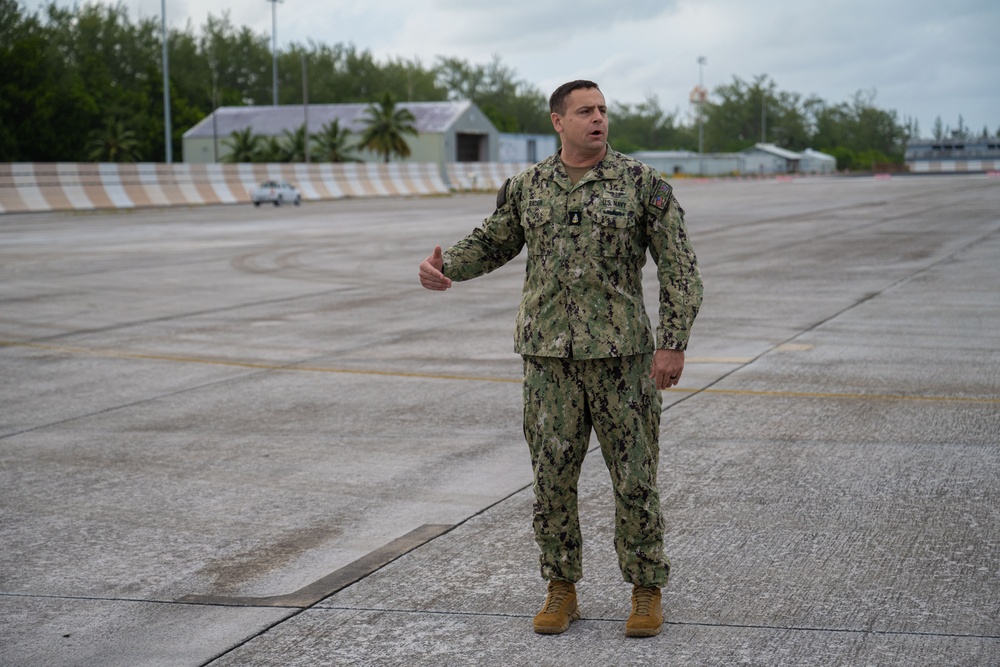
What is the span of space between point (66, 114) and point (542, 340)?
302ft

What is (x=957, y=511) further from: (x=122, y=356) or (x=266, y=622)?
(x=122, y=356)

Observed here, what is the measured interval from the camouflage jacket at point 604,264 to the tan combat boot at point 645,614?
2.82 feet

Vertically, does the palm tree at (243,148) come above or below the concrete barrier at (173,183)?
above

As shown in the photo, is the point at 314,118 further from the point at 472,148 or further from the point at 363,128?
the point at 472,148

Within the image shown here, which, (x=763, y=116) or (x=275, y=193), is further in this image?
(x=763, y=116)

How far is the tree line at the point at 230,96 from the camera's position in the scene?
87500 millimetres

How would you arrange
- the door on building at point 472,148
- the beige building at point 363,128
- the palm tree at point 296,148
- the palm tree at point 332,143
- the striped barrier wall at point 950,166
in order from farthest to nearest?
the striped barrier wall at point 950,166 < the door on building at point 472,148 < the beige building at point 363,128 < the palm tree at point 332,143 < the palm tree at point 296,148

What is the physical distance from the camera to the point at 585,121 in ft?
14.1

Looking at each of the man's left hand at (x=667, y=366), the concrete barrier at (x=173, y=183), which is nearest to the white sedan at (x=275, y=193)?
the concrete barrier at (x=173, y=183)

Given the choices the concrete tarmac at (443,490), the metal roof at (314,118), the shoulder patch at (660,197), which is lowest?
the concrete tarmac at (443,490)

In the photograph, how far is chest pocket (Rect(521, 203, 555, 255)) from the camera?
4.41 metres

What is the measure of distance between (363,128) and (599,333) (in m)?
90.7

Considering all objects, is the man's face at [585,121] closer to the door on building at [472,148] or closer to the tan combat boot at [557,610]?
the tan combat boot at [557,610]

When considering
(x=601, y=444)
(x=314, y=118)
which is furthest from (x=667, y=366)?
(x=314, y=118)
